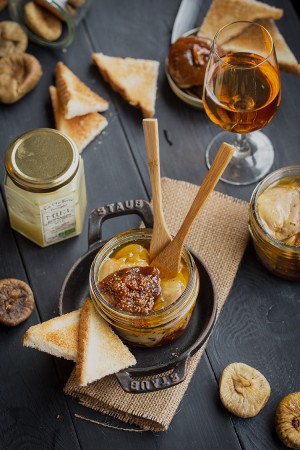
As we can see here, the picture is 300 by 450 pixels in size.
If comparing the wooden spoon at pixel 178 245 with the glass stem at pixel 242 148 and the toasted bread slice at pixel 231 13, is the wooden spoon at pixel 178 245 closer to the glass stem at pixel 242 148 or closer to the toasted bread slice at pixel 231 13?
the glass stem at pixel 242 148

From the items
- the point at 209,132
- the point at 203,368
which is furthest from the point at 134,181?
the point at 203,368

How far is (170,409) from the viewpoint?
5.89ft

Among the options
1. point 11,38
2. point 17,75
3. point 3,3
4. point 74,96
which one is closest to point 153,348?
point 74,96

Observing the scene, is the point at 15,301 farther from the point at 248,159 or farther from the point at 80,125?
the point at 248,159

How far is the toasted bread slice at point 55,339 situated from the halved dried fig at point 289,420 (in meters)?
0.49

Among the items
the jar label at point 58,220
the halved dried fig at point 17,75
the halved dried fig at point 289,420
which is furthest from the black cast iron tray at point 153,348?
the halved dried fig at point 17,75

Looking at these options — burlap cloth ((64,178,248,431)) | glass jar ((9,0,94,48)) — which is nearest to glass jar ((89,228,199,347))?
burlap cloth ((64,178,248,431))

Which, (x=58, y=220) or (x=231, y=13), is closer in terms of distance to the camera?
(x=58, y=220)

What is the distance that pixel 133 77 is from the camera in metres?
2.27

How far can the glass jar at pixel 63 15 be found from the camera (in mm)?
2258

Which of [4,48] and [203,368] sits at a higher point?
[4,48]

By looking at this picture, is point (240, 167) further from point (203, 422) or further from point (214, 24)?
point (203, 422)

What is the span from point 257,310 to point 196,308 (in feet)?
0.64

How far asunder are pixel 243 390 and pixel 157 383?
0.26 metres
